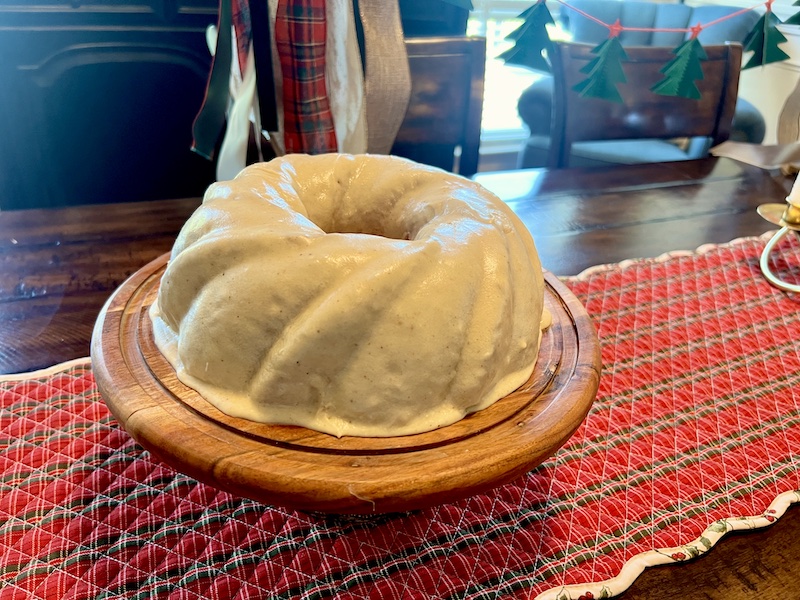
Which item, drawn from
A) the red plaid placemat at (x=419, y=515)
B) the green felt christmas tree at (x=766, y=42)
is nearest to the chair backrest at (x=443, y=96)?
the green felt christmas tree at (x=766, y=42)

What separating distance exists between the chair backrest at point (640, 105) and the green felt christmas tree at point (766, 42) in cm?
22

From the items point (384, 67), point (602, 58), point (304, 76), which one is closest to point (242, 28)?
point (304, 76)

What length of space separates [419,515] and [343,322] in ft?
0.79

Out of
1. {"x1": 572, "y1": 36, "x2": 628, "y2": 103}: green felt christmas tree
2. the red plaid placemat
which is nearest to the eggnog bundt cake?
the red plaid placemat

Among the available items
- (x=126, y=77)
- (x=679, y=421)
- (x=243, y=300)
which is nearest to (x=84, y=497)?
(x=243, y=300)

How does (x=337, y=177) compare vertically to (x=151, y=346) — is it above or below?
above

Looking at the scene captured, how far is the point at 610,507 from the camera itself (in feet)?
1.99

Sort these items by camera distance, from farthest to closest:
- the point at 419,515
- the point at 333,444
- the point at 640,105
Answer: the point at 640,105 → the point at 419,515 → the point at 333,444

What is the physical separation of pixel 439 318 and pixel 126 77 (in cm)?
188

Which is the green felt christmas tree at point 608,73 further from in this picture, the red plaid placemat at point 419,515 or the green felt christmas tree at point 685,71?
the red plaid placemat at point 419,515

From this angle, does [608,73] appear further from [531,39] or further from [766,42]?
[766,42]

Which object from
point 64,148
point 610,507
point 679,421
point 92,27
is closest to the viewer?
point 610,507

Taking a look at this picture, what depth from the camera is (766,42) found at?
4.71 feet

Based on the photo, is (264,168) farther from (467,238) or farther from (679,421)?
(679,421)
